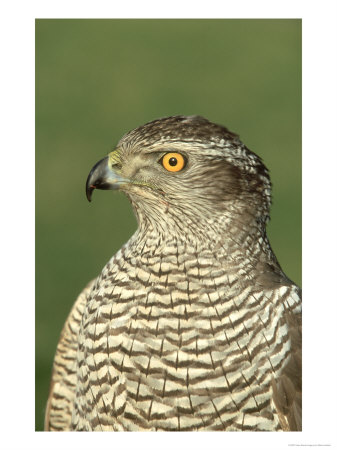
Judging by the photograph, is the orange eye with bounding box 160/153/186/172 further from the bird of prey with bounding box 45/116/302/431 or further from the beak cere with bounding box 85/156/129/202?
the beak cere with bounding box 85/156/129/202

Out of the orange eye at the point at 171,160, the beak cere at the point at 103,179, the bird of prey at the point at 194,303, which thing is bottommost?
the bird of prey at the point at 194,303

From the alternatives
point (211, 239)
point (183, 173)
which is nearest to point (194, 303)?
point (211, 239)

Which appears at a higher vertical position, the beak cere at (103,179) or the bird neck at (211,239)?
the beak cere at (103,179)

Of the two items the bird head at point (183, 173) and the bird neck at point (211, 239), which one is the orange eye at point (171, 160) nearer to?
the bird head at point (183, 173)

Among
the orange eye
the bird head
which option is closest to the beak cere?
the bird head

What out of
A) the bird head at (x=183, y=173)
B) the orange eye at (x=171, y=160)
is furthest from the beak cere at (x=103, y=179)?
the orange eye at (x=171, y=160)

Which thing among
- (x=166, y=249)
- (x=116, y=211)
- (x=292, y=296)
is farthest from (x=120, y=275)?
(x=116, y=211)

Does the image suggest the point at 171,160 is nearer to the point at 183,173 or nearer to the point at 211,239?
the point at 183,173

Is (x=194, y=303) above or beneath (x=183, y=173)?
beneath
